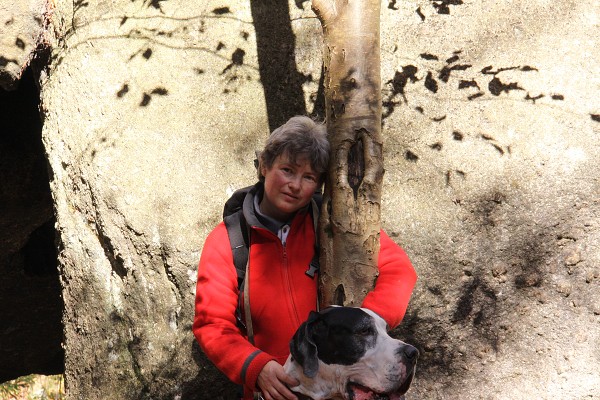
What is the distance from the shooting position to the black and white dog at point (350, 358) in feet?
9.19

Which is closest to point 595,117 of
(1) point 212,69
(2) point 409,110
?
(2) point 409,110

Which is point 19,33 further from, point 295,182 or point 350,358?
point 350,358

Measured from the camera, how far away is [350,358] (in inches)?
111

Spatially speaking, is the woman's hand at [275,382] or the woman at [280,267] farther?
the woman at [280,267]

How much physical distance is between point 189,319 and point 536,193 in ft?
7.73

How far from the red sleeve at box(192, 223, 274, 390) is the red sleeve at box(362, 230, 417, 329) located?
55cm

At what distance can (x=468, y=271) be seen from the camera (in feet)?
14.7

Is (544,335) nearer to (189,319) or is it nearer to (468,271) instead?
(468,271)

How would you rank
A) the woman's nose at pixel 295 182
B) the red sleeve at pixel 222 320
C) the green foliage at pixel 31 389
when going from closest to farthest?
the red sleeve at pixel 222 320, the woman's nose at pixel 295 182, the green foliage at pixel 31 389

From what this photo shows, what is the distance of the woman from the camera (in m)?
3.28

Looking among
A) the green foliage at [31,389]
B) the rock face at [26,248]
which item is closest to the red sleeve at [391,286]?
the rock face at [26,248]

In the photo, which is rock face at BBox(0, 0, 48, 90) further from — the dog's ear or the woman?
the dog's ear

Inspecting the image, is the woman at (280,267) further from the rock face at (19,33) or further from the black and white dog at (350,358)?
the rock face at (19,33)

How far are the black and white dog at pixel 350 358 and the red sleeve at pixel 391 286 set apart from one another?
12.1 inches
